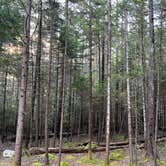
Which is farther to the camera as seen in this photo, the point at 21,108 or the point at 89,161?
the point at 89,161

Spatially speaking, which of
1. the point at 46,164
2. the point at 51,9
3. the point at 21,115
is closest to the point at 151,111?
the point at 46,164

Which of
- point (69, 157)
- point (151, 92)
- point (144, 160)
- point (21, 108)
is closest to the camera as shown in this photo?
point (21, 108)

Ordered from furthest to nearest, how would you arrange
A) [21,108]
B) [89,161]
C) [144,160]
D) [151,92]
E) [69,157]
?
[69,157], [89,161], [144,160], [151,92], [21,108]

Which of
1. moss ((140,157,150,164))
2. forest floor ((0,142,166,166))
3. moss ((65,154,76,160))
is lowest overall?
moss ((65,154,76,160))

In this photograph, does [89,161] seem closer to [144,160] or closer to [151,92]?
[144,160]

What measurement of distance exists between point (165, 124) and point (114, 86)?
10.0 metres

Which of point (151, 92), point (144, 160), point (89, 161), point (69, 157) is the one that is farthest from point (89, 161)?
point (151, 92)

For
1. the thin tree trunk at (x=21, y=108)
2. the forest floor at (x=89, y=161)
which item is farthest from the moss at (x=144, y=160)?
the thin tree trunk at (x=21, y=108)

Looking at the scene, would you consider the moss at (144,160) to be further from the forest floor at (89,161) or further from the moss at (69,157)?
the moss at (69,157)

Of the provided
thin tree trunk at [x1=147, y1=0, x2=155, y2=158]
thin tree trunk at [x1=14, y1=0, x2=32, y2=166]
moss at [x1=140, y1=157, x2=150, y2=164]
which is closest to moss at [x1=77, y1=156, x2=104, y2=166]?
moss at [x1=140, y1=157, x2=150, y2=164]

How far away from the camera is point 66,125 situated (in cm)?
3209

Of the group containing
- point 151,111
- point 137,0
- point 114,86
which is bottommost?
point 151,111

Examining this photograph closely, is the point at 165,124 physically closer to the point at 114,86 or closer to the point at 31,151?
the point at 114,86

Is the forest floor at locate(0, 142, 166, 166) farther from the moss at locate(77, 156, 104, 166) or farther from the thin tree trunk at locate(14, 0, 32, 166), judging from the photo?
the thin tree trunk at locate(14, 0, 32, 166)
